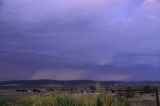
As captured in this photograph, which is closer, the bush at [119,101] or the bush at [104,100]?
the bush at [119,101]

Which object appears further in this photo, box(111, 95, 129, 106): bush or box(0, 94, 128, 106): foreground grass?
box(0, 94, 128, 106): foreground grass

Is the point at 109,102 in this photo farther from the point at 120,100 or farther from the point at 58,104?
the point at 58,104

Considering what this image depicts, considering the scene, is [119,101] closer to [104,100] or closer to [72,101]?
[104,100]

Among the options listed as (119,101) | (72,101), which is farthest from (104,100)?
(72,101)

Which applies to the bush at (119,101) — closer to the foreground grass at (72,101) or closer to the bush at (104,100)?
the foreground grass at (72,101)

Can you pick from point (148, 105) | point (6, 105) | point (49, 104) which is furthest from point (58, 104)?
point (148, 105)

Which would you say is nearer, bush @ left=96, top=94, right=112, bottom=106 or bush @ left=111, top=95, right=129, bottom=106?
bush @ left=111, top=95, right=129, bottom=106

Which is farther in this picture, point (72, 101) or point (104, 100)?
point (104, 100)

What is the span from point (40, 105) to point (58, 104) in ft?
4.51

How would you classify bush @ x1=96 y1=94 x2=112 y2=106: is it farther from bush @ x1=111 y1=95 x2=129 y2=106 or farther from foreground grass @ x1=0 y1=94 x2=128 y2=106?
bush @ x1=111 y1=95 x2=129 y2=106

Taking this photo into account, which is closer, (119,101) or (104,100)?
(119,101)

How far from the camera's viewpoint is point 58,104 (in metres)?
34.2

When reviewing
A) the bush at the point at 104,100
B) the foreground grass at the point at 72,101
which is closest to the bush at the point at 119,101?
the foreground grass at the point at 72,101

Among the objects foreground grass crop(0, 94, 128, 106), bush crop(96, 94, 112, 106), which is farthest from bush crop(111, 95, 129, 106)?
bush crop(96, 94, 112, 106)
